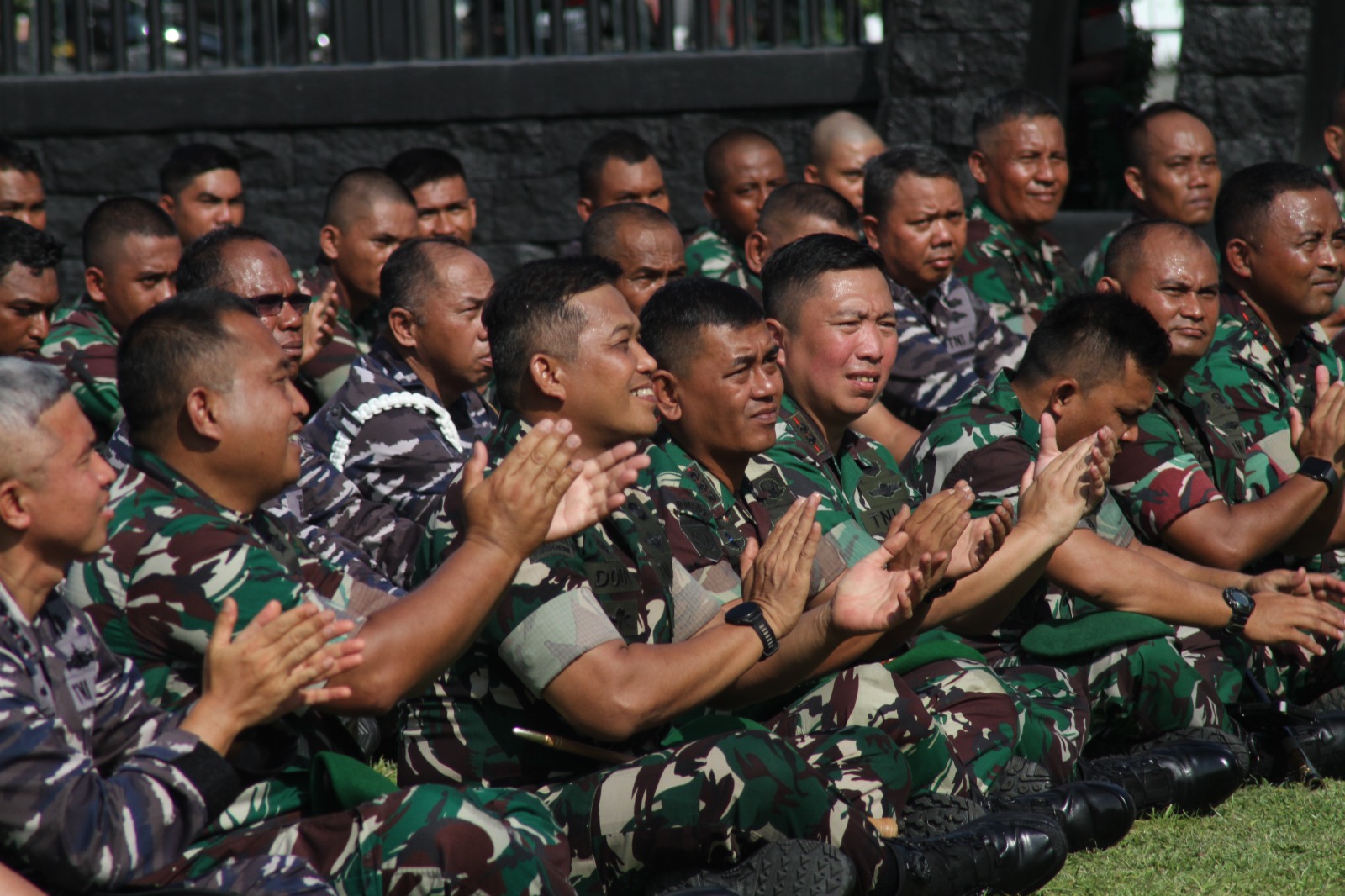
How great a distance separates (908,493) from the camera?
4.77 meters

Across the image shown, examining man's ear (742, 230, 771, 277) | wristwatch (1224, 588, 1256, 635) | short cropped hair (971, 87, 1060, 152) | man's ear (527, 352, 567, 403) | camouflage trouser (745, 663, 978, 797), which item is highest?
short cropped hair (971, 87, 1060, 152)

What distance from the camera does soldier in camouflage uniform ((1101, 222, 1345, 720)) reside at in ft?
16.3

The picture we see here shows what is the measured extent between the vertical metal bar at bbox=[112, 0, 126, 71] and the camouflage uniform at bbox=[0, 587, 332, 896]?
6725mm

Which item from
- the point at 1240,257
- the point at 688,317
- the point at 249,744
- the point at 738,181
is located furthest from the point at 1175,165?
the point at 249,744

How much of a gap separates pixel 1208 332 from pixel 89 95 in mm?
6262

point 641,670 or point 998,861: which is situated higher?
point 641,670

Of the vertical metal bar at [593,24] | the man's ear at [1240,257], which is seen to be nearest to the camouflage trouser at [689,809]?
the man's ear at [1240,257]

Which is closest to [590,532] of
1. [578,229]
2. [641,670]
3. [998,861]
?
[641,670]

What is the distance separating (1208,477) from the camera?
201 inches

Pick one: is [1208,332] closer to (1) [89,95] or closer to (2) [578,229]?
(2) [578,229]

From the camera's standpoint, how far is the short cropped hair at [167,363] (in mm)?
3096

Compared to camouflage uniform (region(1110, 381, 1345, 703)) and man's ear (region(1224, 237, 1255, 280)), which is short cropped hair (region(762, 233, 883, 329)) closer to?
camouflage uniform (region(1110, 381, 1345, 703))

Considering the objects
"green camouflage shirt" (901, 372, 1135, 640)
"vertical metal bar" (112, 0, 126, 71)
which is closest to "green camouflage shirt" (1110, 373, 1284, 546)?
"green camouflage shirt" (901, 372, 1135, 640)

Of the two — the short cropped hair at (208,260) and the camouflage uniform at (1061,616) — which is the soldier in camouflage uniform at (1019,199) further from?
the short cropped hair at (208,260)
